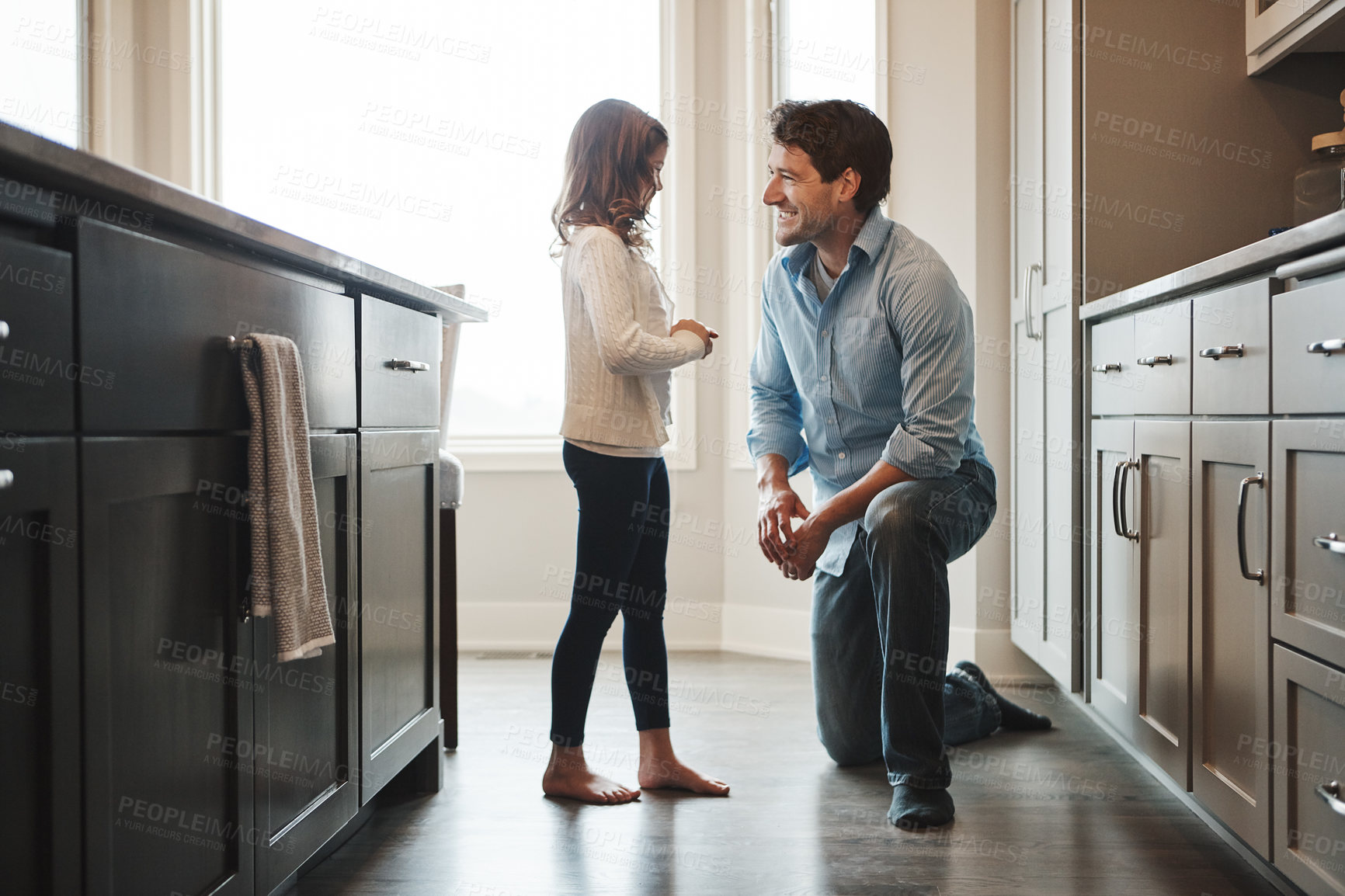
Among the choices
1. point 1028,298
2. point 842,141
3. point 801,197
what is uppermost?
point 842,141

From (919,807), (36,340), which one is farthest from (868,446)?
(36,340)

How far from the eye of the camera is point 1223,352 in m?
1.42

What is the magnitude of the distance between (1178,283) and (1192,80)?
76 centimetres

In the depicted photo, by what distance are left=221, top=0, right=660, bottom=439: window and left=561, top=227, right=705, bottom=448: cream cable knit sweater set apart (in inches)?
60.0

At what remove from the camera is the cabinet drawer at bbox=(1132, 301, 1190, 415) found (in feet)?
5.17

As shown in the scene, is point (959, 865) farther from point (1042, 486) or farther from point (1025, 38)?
point (1025, 38)

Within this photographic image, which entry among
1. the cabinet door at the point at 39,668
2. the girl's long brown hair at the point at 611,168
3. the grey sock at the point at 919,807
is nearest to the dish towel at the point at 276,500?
the cabinet door at the point at 39,668

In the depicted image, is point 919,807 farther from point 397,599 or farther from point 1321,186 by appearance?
point 1321,186

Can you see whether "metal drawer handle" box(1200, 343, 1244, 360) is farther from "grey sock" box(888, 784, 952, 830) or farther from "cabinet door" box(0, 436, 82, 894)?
"cabinet door" box(0, 436, 82, 894)

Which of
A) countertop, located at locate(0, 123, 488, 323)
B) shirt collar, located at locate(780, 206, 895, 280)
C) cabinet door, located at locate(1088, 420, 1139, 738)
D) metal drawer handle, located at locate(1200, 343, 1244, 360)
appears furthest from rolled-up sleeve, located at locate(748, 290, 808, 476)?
countertop, located at locate(0, 123, 488, 323)

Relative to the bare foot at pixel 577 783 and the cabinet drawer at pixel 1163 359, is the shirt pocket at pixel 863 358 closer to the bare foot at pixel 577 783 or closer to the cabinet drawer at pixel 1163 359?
the cabinet drawer at pixel 1163 359

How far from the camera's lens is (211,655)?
1.09 metres

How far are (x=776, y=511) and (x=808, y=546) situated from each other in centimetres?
10

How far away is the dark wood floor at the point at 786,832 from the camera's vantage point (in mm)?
1456
